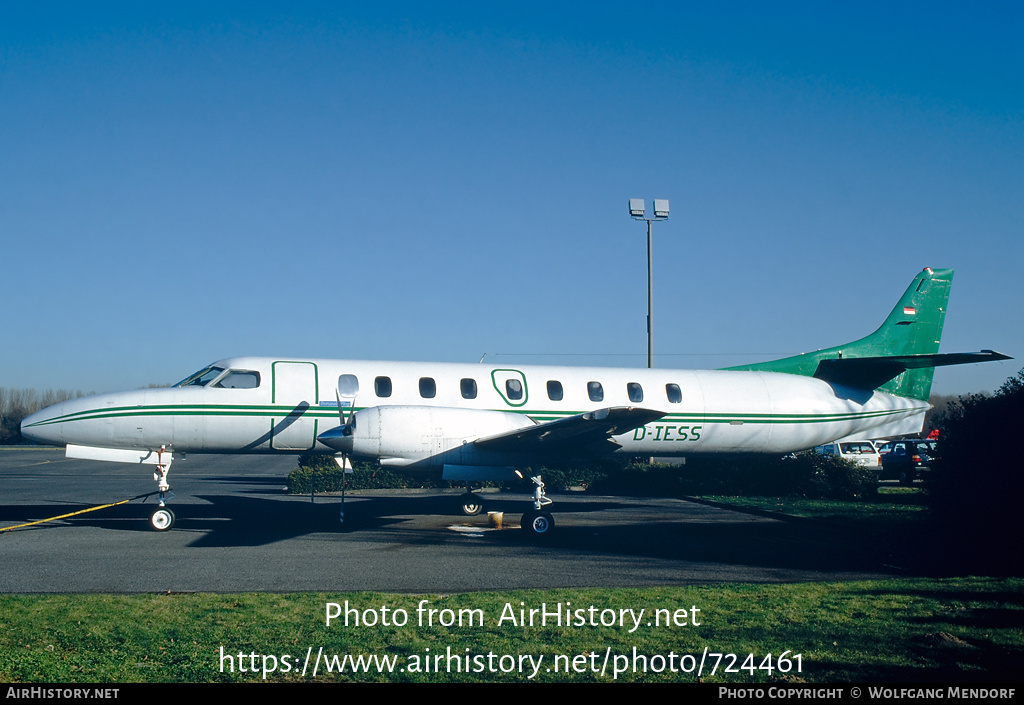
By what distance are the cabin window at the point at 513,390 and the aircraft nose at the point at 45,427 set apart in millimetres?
8766

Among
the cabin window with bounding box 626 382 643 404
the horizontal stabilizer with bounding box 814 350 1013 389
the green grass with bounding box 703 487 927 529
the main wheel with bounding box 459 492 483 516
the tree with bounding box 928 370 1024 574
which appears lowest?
the green grass with bounding box 703 487 927 529

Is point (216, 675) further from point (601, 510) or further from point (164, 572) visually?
point (601, 510)

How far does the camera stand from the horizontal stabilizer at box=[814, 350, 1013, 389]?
17.8 m

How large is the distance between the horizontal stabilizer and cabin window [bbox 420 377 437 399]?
9969 mm

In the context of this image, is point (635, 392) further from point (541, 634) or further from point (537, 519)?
point (541, 634)

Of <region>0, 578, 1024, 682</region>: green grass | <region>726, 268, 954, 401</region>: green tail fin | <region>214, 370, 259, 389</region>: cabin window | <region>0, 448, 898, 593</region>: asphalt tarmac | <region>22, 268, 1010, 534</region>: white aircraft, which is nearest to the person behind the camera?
<region>0, 578, 1024, 682</region>: green grass

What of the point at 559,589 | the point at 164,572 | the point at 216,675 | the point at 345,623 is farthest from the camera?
the point at 164,572

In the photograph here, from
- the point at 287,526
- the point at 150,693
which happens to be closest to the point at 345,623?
the point at 150,693

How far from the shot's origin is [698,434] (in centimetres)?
1698

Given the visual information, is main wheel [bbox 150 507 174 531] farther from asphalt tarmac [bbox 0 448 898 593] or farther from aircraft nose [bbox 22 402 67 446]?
aircraft nose [bbox 22 402 67 446]

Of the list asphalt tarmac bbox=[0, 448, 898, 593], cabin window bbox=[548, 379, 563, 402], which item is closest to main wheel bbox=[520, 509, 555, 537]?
asphalt tarmac bbox=[0, 448, 898, 593]

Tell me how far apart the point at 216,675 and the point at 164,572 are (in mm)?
4983

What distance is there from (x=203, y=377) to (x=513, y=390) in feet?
20.9

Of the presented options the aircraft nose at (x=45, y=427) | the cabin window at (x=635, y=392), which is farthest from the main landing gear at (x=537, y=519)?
the aircraft nose at (x=45, y=427)
